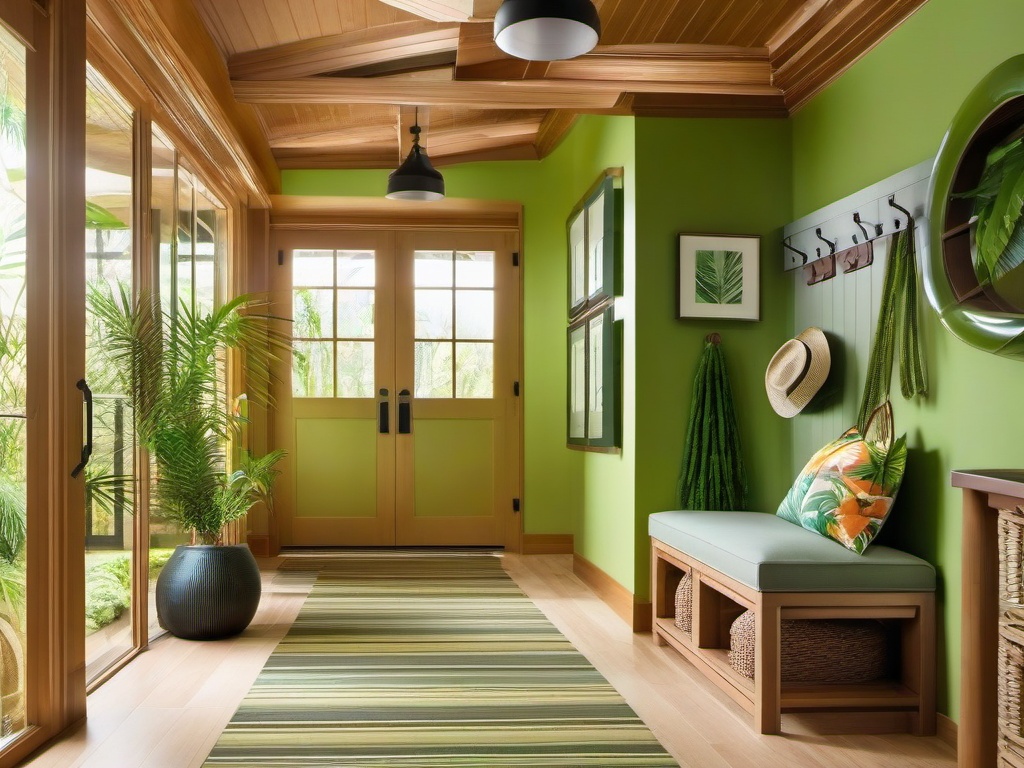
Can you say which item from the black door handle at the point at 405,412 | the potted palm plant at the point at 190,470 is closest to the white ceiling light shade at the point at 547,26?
the potted palm plant at the point at 190,470

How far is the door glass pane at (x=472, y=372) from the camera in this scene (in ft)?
21.0

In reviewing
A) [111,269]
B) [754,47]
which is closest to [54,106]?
[111,269]

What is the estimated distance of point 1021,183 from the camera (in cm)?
234

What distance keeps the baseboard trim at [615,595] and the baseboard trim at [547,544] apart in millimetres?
628

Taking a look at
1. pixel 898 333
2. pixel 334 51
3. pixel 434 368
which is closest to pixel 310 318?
pixel 434 368

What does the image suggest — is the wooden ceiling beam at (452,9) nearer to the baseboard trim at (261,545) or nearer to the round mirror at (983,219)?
the round mirror at (983,219)

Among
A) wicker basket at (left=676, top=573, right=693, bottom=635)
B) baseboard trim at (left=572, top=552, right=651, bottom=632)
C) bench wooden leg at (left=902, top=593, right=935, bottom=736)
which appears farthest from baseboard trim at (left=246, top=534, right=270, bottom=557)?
bench wooden leg at (left=902, top=593, right=935, bottom=736)

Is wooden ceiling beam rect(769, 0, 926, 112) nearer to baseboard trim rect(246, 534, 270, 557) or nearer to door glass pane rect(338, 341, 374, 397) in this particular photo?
door glass pane rect(338, 341, 374, 397)

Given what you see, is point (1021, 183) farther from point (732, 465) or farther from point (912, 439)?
point (732, 465)

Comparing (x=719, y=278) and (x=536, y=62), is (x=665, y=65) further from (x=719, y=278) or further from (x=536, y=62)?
(x=719, y=278)

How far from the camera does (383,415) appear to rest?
249 inches

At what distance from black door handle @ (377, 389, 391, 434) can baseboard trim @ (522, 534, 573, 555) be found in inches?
45.6

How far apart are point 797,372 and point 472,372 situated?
3.08 m

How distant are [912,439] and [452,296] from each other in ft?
12.6
